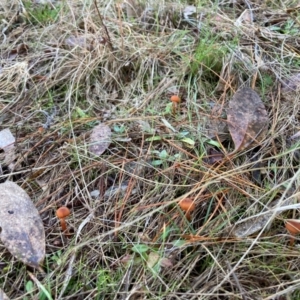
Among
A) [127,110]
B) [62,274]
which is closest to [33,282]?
[62,274]

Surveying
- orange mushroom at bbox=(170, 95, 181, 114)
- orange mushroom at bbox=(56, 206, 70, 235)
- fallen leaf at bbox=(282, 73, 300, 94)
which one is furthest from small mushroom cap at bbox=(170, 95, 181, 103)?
orange mushroom at bbox=(56, 206, 70, 235)

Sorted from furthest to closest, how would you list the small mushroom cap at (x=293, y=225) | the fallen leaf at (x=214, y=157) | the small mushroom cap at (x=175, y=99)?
the small mushroom cap at (x=175, y=99)
the fallen leaf at (x=214, y=157)
the small mushroom cap at (x=293, y=225)

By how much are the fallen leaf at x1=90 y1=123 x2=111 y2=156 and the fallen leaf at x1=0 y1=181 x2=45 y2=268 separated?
250mm

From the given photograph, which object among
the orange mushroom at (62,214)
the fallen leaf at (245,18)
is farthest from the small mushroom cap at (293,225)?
the fallen leaf at (245,18)

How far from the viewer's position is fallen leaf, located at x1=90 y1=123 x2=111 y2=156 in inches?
51.8

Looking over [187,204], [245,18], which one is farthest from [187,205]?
[245,18]

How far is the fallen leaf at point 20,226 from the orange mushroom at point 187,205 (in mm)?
360

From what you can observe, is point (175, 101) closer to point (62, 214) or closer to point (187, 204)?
point (187, 204)

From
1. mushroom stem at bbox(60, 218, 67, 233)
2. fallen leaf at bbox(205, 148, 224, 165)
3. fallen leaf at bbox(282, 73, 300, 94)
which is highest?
mushroom stem at bbox(60, 218, 67, 233)

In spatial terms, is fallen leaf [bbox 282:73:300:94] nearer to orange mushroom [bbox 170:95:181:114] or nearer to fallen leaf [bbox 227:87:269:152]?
fallen leaf [bbox 227:87:269:152]

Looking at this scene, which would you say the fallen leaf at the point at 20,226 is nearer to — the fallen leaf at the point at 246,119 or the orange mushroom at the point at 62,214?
the orange mushroom at the point at 62,214

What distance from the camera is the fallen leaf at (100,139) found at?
1.31m

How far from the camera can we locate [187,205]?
1062 millimetres

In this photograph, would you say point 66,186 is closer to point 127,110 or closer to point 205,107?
point 127,110
